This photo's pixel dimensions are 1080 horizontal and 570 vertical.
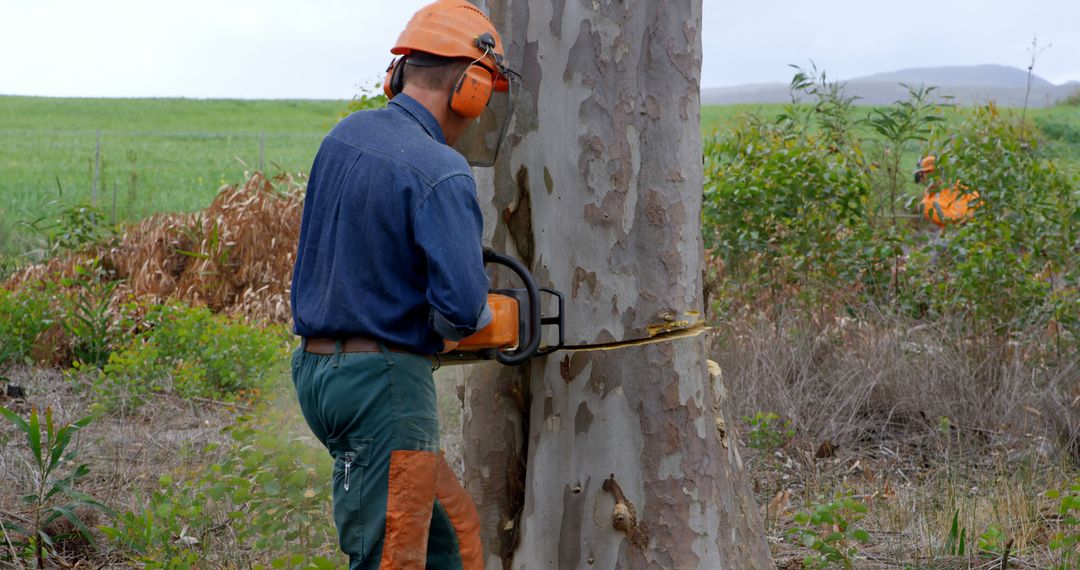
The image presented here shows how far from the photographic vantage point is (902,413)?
22.7ft

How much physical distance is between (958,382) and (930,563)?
2.51m

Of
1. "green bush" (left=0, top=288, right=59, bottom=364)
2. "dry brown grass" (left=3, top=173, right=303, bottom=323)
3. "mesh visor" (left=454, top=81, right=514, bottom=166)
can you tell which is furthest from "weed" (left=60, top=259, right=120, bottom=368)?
"mesh visor" (left=454, top=81, right=514, bottom=166)

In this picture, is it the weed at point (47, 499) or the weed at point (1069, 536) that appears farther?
the weed at point (47, 499)

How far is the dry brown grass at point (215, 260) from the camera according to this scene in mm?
10352

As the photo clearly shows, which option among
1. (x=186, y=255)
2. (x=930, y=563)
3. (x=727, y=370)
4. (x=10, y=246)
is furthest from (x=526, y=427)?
(x=10, y=246)

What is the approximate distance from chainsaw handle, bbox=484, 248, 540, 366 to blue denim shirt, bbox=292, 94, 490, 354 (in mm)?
156

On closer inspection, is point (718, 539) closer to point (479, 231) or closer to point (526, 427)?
point (526, 427)

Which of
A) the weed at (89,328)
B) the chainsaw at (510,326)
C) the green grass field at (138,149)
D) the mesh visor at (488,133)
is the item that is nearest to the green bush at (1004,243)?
the mesh visor at (488,133)

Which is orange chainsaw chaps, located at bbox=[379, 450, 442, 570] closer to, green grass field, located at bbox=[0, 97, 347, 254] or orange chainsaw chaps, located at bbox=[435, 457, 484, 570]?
orange chainsaw chaps, located at bbox=[435, 457, 484, 570]

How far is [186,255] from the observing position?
10914 mm

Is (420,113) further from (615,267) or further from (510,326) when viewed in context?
(615,267)

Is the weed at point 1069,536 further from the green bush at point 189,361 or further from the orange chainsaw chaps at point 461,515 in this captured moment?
the green bush at point 189,361

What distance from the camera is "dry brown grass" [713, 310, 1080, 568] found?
5.57m

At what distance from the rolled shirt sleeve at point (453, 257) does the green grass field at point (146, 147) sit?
6264 millimetres
